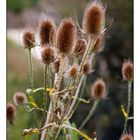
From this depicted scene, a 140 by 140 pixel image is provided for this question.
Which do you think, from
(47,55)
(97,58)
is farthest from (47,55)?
(97,58)

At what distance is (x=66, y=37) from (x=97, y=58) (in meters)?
2.07

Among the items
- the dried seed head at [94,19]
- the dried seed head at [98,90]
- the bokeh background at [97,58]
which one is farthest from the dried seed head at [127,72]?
the bokeh background at [97,58]

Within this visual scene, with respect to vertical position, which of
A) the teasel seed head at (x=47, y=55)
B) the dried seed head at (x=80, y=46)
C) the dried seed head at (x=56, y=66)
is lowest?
the dried seed head at (x=56, y=66)

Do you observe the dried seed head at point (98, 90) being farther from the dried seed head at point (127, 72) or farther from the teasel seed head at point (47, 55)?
the teasel seed head at point (47, 55)

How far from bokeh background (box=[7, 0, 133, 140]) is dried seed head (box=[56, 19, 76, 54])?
2.87 ft

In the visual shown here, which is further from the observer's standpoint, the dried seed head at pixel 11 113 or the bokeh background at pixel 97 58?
the bokeh background at pixel 97 58

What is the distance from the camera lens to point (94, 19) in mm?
881

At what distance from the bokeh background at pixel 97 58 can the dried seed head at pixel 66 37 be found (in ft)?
2.87

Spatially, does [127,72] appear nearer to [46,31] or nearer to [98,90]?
[98,90]

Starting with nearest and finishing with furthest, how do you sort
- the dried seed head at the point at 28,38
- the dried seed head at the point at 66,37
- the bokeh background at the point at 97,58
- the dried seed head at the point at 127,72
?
the dried seed head at the point at 66,37
the dried seed head at the point at 28,38
the dried seed head at the point at 127,72
the bokeh background at the point at 97,58

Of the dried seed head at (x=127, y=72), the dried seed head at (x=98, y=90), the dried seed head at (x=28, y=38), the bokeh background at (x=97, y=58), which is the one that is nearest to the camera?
the dried seed head at (x=28, y=38)

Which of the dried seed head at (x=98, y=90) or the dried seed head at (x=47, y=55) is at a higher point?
the dried seed head at (x=47, y=55)

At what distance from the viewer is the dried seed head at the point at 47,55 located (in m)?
0.87
